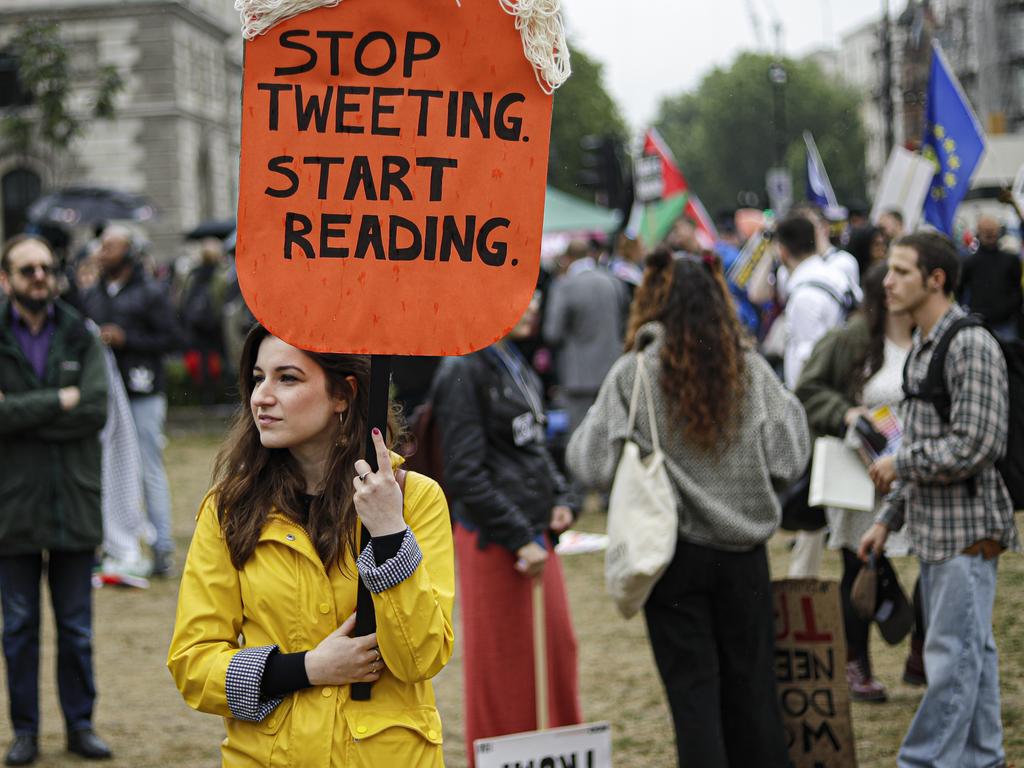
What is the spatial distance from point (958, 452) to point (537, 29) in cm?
238

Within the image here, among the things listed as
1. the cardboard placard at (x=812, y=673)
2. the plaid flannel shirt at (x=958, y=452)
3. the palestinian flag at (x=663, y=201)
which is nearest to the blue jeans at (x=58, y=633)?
the cardboard placard at (x=812, y=673)

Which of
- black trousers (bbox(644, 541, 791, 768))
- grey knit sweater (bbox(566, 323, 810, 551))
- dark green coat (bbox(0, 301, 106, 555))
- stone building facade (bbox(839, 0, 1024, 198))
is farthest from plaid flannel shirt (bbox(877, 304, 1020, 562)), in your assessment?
stone building facade (bbox(839, 0, 1024, 198))

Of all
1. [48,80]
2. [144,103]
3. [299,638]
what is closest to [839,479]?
[299,638]

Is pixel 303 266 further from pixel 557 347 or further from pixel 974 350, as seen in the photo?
pixel 557 347

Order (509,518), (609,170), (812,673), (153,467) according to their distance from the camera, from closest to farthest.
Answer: (812,673)
(509,518)
(153,467)
(609,170)

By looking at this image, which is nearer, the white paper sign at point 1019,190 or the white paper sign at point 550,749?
the white paper sign at point 550,749

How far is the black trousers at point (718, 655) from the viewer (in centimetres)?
482

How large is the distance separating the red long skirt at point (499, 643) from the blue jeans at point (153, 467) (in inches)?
200

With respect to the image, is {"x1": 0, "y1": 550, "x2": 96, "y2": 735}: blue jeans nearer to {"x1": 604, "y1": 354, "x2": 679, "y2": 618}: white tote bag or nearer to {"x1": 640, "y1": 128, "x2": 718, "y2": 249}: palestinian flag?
{"x1": 604, "y1": 354, "x2": 679, "y2": 618}: white tote bag

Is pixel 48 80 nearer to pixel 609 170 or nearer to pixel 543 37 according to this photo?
pixel 609 170

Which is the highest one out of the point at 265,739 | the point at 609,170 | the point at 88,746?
the point at 609,170

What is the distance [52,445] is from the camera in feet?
21.0

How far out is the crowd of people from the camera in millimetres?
3004

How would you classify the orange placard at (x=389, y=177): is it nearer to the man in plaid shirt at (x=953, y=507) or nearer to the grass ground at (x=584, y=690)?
the man in plaid shirt at (x=953, y=507)
